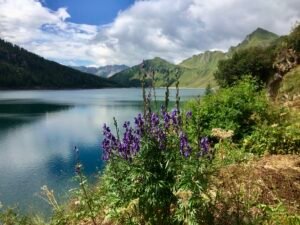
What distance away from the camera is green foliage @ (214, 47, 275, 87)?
34053 mm

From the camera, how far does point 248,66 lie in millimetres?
42375

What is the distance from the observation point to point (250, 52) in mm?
46156

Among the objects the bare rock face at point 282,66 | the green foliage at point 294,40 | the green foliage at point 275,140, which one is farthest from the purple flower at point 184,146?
the green foliage at point 294,40

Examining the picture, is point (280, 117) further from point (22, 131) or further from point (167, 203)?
point (22, 131)

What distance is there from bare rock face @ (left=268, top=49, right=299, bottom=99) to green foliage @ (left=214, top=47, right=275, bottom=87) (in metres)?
3.13

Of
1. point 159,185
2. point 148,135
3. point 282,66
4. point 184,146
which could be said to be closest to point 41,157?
point 282,66

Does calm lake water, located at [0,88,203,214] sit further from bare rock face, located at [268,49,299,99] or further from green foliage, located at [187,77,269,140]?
bare rock face, located at [268,49,299,99]

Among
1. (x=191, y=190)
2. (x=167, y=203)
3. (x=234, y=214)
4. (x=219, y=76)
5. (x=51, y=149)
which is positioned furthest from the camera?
(x=219, y=76)

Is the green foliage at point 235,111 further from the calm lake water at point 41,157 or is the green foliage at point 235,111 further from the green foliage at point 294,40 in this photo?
the green foliage at point 294,40

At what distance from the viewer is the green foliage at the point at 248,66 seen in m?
34.1

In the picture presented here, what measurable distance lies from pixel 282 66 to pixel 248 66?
15962 mm

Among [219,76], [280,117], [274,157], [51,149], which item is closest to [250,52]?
[219,76]

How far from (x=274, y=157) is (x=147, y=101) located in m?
6.14

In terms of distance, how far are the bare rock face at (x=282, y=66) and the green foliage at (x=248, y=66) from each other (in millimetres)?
3131
